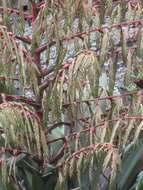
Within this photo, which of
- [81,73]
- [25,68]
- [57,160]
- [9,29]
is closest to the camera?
[81,73]

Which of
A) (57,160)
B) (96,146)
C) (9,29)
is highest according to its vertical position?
(9,29)

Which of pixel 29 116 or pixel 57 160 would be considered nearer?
pixel 29 116

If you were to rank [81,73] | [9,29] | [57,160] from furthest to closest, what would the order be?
[57,160] < [9,29] < [81,73]

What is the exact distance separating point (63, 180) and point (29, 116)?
0.82 feet

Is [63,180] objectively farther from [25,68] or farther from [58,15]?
[58,15]

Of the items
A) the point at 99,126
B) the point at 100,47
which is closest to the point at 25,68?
the point at 100,47

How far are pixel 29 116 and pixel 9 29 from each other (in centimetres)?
36

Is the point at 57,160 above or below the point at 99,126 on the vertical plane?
below

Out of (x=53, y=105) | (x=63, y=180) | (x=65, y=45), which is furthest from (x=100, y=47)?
(x=63, y=180)

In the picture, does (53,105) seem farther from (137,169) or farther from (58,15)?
(137,169)

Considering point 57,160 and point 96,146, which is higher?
point 96,146

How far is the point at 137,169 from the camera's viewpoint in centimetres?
201

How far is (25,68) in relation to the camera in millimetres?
1534

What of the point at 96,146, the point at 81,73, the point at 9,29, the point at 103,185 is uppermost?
the point at 9,29
